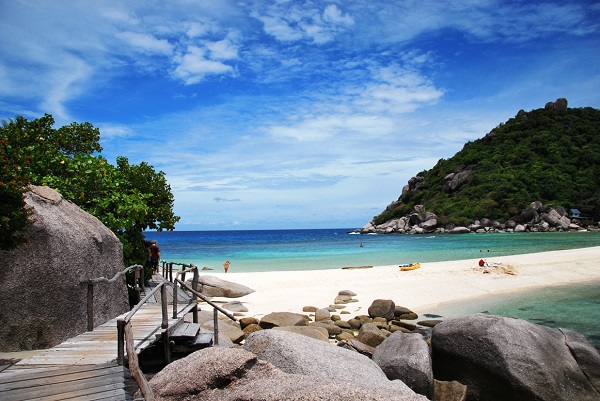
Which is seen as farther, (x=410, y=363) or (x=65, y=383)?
(x=410, y=363)

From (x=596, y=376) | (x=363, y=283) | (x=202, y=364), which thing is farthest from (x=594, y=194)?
(x=202, y=364)

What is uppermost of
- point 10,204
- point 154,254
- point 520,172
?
point 520,172

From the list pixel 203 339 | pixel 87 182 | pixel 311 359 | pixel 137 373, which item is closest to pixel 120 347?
pixel 137 373

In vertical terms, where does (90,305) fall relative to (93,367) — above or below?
above

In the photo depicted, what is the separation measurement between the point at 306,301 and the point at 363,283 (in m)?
6.11

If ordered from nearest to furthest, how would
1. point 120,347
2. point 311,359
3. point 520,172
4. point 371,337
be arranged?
1. point 311,359
2. point 120,347
3. point 371,337
4. point 520,172

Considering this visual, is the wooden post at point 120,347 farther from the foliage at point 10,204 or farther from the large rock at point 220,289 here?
the large rock at point 220,289

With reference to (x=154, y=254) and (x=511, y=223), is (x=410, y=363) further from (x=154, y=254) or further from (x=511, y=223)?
(x=511, y=223)

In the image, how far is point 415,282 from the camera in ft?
81.7

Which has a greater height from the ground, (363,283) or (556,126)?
(556,126)

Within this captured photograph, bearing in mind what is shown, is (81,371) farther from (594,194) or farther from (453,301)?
(594,194)

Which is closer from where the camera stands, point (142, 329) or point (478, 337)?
point (478, 337)

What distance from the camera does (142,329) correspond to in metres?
9.80

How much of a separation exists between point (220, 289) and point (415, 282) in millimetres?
10376
